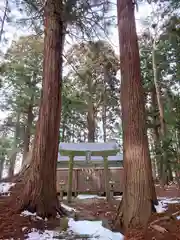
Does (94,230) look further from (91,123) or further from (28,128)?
(28,128)

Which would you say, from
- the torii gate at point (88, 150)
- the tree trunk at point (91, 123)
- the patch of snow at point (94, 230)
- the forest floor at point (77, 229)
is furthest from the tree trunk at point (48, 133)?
the tree trunk at point (91, 123)

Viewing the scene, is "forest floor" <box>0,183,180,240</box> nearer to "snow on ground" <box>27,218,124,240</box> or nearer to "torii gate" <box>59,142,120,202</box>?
"snow on ground" <box>27,218,124,240</box>

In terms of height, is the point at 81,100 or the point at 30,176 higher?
the point at 81,100

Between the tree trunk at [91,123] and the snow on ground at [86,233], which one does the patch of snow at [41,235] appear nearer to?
the snow on ground at [86,233]

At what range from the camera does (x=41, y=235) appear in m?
3.70

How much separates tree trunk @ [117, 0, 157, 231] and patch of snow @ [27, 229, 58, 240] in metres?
1.21

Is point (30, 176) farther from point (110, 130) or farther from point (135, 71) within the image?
point (110, 130)

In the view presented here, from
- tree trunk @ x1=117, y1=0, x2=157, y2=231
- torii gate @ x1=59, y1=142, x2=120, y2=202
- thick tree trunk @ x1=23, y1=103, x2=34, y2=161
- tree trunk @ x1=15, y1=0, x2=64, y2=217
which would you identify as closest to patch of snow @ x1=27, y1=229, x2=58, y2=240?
tree trunk @ x1=15, y1=0, x2=64, y2=217

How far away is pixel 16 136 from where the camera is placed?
17844mm

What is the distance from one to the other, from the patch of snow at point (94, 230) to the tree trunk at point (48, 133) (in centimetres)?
54

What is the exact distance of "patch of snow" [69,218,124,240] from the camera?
3791 millimetres

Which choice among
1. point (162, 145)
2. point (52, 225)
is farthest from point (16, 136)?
point (52, 225)

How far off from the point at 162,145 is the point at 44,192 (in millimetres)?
7945

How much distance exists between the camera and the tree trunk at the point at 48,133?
461 cm
